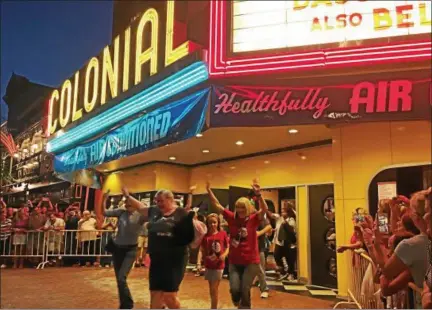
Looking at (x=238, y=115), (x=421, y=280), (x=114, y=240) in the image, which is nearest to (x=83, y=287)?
(x=114, y=240)

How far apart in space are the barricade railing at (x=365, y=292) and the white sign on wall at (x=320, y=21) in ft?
4.88

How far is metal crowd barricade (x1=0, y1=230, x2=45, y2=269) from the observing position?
98.8 inches

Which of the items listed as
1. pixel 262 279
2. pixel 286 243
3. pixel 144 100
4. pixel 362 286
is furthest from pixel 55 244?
pixel 362 286

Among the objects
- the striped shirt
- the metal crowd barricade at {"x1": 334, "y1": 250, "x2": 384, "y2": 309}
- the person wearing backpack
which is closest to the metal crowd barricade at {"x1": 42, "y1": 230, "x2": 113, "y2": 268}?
the striped shirt

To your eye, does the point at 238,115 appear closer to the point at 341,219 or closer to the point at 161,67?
the point at 161,67

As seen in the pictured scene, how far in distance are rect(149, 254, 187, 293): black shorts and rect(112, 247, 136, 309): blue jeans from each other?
1.31ft

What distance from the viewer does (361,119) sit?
2535 millimetres

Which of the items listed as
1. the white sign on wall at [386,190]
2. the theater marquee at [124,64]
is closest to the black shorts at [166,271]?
the theater marquee at [124,64]

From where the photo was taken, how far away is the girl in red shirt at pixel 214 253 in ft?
7.91

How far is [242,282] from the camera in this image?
2334 millimetres

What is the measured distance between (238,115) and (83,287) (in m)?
1.51

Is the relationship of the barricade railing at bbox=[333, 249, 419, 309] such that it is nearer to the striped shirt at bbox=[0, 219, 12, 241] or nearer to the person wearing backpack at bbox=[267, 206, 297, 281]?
the person wearing backpack at bbox=[267, 206, 297, 281]

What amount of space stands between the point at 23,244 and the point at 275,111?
Answer: 6.01ft

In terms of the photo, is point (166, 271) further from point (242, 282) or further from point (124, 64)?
point (124, 64)
